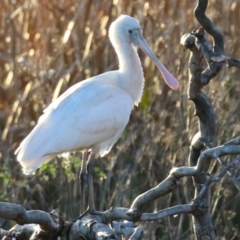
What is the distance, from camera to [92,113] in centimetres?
637

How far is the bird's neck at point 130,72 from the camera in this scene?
660cm

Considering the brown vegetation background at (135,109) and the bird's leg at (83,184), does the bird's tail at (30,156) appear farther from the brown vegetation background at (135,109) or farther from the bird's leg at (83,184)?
the brown vegetation background at (135,109)

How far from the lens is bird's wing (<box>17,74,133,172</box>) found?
6.12 metres

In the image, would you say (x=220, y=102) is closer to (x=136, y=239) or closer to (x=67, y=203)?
(x=67, y=203)

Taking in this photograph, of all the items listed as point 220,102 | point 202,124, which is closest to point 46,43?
point 220,102

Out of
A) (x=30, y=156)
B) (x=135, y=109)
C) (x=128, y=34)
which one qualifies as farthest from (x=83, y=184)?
(x=135, y=109)

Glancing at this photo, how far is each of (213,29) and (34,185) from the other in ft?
14.5

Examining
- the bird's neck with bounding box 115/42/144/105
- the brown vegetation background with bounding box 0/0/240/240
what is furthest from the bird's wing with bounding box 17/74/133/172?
the brown vegetation background with bounding box 0/0/240/240

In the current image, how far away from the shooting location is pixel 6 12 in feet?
29.6

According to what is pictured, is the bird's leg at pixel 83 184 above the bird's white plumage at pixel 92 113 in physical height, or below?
below

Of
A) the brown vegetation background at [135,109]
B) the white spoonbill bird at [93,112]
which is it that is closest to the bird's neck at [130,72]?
the white spoonbill bird at [93,112]

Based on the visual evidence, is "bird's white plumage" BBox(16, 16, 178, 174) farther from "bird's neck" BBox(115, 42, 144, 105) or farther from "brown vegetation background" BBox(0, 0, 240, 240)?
"brown vegetation background" BBox(0, 0, 240, 240)

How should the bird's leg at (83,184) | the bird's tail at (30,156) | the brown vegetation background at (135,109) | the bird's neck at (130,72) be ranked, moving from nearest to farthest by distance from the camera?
the bird's tail at (30,156), the bird's leg at (83,184), the bird's neck at (130,72), the brown vegetation background at (135,109)

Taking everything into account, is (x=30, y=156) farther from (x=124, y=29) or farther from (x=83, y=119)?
(x=124, y=29)
